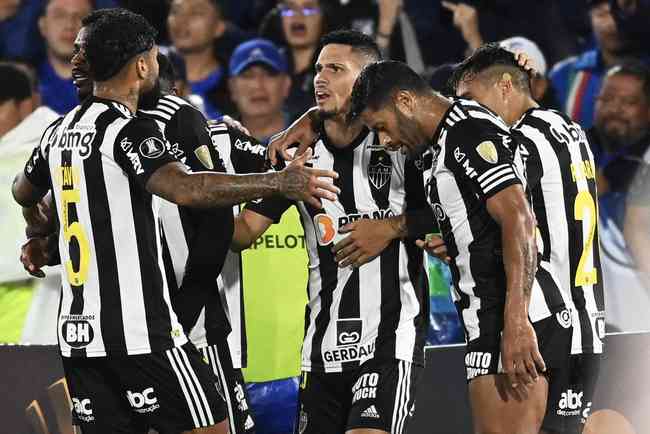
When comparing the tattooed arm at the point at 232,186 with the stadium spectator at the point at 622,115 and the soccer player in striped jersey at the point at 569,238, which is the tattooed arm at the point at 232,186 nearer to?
the soccer player in striped jersey at the point at 569,238

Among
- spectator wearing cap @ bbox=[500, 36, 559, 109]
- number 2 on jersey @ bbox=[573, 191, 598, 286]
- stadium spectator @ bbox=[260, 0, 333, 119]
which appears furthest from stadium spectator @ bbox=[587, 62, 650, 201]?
number 2 on jersey @ bbox=[573, 191, 598, 286]

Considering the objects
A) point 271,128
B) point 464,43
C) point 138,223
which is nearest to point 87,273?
point 138,223

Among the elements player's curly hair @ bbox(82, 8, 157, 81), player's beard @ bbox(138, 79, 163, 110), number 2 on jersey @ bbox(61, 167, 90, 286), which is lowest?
number 2 on jersey @ bbox(61, 167, 90, 286)

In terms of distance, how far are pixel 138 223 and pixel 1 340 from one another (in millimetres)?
3199

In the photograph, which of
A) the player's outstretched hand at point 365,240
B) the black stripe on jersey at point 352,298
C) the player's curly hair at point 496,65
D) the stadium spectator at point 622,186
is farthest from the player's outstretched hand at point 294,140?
the stadium spectator at point 622,186

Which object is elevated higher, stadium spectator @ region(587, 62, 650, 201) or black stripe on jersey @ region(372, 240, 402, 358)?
stadium spectator @ region(587, 62, 650, 201)

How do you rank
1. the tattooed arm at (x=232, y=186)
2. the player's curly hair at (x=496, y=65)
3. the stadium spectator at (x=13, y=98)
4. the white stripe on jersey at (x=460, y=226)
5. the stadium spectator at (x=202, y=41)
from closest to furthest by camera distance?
the tattooed arm at (x=232, y=186) → the white stripe on jersey at (x=460, y=226) → the player's curly hair at (x=496, y=65) → the stadium spectator at (x=13, y=98) → the stadium spectator at (x=202, y=41)

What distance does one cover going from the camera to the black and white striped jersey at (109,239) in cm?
379

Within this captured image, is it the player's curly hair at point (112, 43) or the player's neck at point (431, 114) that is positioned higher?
the player's curly hair at point (112, 43)

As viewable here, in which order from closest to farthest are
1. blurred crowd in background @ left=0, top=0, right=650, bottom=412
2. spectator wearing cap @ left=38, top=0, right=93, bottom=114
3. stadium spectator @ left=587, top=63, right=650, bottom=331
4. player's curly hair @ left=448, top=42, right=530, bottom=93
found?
player's curly hair @ left=448, top=42, right=530, bottom=93 → stadium spectator @ left=587, top=63, right=650, bottom=331 → blurred crowd in background @ left=0, top=0, right=650, bottom=412 → spectator wearing cap @ left=38, top=0, right=93, bottom=114

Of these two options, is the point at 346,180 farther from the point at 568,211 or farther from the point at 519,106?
the point at 568,211

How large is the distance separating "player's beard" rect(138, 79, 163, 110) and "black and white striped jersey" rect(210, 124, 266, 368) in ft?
1.40

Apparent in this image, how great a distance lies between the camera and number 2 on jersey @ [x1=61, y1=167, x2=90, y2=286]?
3832 mm

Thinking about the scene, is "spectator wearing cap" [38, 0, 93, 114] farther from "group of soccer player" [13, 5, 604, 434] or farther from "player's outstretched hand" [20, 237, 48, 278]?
"player's outstretched hand" [20, 237, 48, 278]
